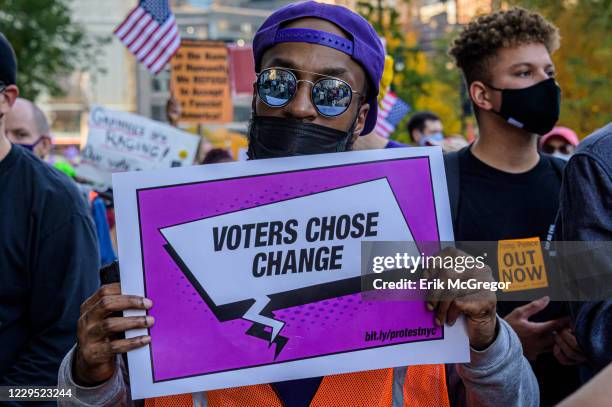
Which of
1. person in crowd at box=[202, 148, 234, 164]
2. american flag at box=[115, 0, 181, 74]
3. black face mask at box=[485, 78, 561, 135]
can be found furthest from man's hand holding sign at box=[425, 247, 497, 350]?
A: american flag at box=[115, 0, 181, 74]

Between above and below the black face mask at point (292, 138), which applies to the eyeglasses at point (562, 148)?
below

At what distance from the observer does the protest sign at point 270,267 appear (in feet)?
6.43

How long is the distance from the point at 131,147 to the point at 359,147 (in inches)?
169

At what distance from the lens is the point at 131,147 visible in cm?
795

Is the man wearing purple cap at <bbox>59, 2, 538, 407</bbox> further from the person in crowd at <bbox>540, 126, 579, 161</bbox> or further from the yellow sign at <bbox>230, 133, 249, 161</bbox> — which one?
the person in crowd at <bbox>540, 126, 579, 161</bbox>

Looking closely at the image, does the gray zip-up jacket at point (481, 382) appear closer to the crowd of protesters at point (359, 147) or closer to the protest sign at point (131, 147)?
the crowd of protesters at point (359, 147)

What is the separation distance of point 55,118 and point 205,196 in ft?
248

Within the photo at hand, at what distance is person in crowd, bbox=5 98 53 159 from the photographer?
592 centimetres

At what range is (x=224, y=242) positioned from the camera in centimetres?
202

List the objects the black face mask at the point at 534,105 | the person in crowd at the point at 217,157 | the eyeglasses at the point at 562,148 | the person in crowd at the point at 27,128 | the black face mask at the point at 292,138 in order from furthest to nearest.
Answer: the eyeglasses at the point at 562,148
the person in crowd at the point at 217,157
the person in crowd at the point at 27,128
the black face mask at the point at 534,105
the black face mask at the point at 292,138

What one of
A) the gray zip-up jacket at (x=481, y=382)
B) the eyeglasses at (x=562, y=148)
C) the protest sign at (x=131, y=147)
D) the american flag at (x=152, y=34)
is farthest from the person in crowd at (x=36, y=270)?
the american flag at (x=152, y=34)

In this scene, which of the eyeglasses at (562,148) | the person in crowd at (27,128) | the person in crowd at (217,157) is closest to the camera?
the person in crowd at (27,128)

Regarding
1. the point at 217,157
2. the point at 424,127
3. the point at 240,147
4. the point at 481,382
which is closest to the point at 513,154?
the point at 481,382

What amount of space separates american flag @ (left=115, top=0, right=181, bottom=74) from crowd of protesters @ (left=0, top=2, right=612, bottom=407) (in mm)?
7478
